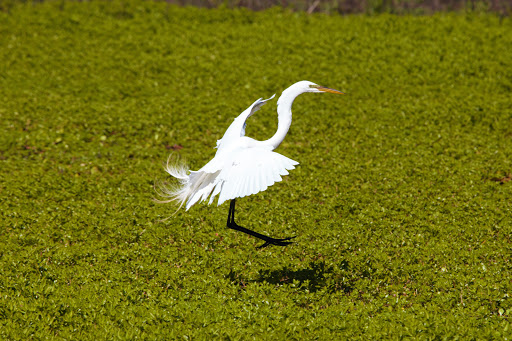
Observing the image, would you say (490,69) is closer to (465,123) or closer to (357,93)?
(465,123)

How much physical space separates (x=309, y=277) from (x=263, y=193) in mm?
2307

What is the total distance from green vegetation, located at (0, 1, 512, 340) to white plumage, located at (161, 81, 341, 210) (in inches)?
37.9

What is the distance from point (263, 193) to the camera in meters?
8.28

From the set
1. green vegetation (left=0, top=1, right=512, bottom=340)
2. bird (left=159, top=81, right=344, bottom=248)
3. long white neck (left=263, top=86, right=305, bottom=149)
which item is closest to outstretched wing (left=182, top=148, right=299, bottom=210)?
bird (left=159, top=81, right=344, bottom=248)

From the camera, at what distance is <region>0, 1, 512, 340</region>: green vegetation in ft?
18.4

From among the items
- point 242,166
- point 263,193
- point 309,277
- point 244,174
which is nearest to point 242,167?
point 242,166

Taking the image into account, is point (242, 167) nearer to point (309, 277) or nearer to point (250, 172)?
point (250, 172)

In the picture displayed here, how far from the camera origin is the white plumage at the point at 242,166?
18.0ft

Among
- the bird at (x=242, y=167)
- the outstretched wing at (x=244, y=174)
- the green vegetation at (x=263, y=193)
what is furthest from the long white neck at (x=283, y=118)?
the green vegetation at (x=263, y=193)

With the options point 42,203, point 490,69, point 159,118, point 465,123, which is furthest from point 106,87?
point 490,69

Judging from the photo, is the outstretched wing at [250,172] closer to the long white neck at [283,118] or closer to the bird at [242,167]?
the bird at [242,167]

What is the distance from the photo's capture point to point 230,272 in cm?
634

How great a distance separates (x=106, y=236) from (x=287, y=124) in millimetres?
2839

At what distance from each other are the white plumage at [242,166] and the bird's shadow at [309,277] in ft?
3.41
